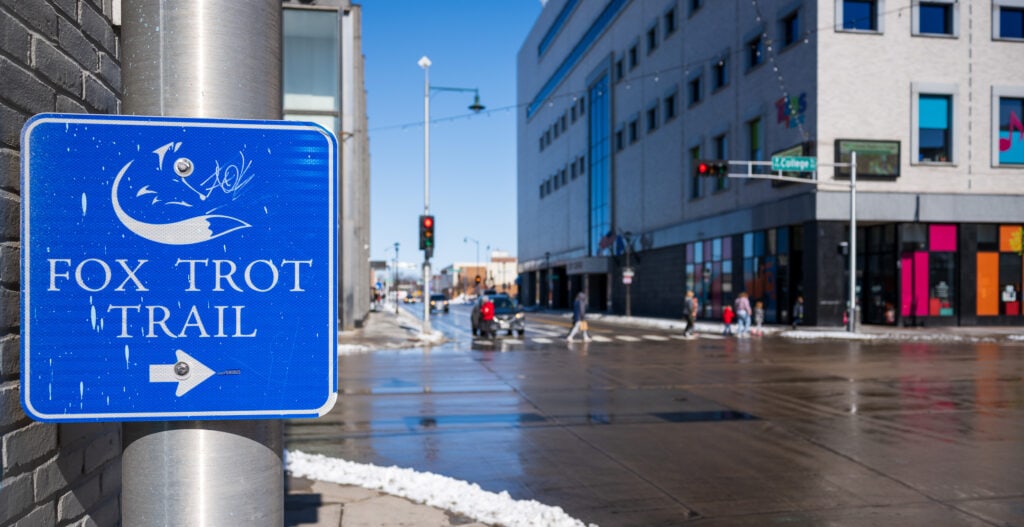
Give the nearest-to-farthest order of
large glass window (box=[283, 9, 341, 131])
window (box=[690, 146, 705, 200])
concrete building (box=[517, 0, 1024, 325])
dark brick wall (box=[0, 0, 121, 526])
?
dark brick wall (box=[0, 0, 121, 526]) → large glass window (box=[283, 9, 341, 131]) → concrete building (box=[517, 0, 1024, 325]) → window (box=[690, 146, 705, 200])

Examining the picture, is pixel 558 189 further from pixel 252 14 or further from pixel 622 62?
pixel 252 14

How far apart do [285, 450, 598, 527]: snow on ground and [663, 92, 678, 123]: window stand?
42771mm

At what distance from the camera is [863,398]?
12820 mm

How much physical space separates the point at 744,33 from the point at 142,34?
40022 millimetres

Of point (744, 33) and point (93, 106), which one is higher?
point (744, 33)

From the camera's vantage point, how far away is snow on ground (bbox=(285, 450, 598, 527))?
225 inches

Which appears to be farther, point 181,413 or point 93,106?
point 93,106

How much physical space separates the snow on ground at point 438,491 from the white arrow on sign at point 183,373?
396 centimetres

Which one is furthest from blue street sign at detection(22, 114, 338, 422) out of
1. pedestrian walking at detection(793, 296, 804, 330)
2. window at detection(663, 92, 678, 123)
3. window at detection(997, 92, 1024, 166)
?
window at detection(663, 92, 678, 123)

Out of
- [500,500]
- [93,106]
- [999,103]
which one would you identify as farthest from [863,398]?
[999,103]

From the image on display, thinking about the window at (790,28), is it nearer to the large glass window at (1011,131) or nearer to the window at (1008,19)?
the window at (1008,19)

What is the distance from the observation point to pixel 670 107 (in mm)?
48438

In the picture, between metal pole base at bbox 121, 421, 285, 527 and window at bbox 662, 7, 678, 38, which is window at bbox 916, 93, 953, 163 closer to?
window at bbox 662, 7, 678, 38

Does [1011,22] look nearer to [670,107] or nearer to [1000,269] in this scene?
[1000,269]
